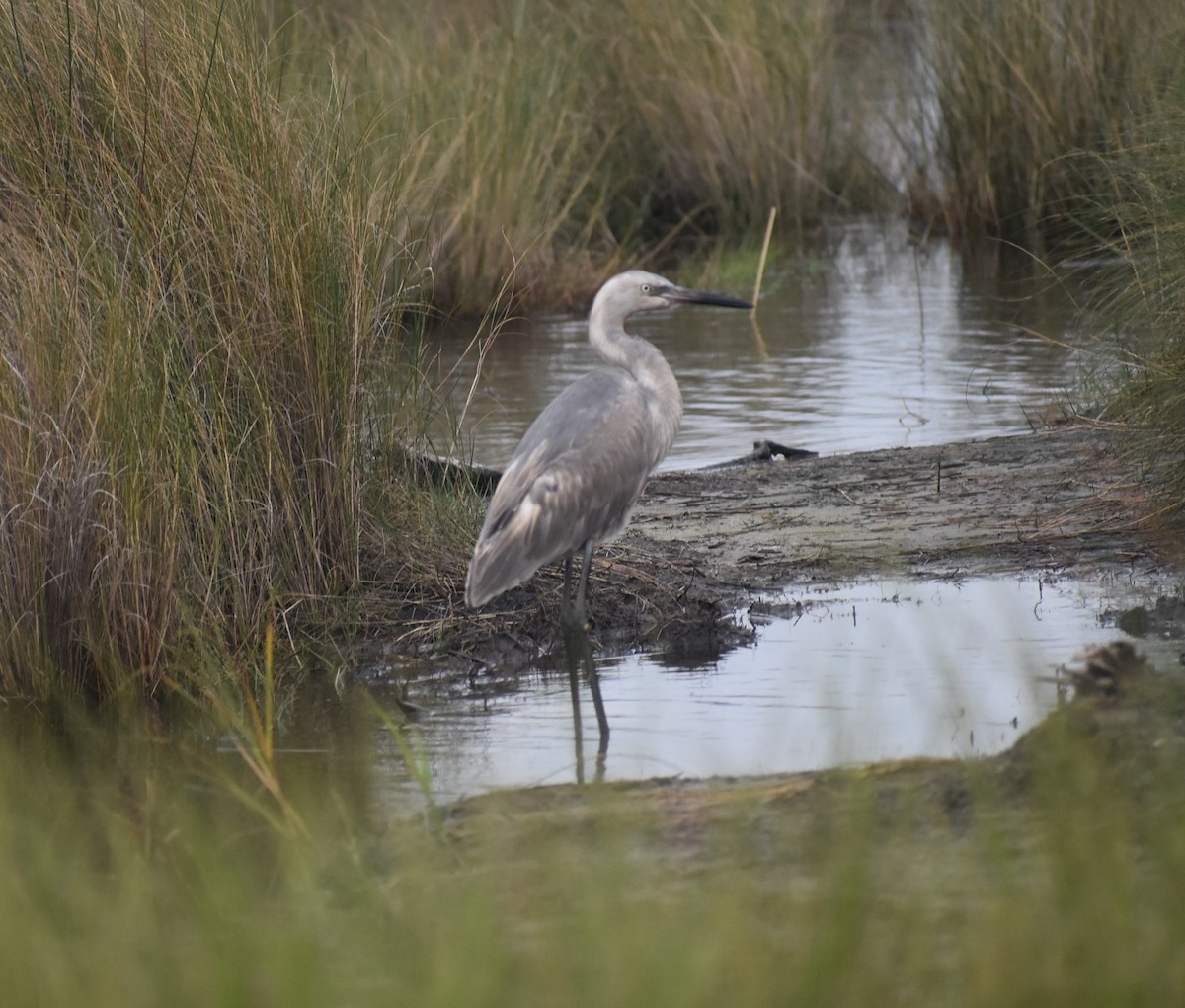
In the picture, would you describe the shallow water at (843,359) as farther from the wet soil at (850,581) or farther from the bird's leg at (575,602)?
the bird's leg at (575,602)

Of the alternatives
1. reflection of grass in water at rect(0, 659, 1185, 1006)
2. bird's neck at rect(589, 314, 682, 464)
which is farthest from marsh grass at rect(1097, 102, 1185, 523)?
reflection of grass in water at rect(0, 659, 1185, 1006)

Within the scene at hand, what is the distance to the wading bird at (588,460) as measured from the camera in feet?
16.1

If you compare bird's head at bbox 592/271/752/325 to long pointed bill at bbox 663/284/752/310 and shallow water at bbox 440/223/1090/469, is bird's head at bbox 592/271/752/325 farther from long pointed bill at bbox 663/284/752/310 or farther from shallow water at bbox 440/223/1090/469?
shallow water at bbox 440/223/1090/469

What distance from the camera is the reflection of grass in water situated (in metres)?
2.16

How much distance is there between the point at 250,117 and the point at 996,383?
16.4 ft

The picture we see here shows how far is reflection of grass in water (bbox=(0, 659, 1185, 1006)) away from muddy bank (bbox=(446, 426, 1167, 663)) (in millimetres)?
1673

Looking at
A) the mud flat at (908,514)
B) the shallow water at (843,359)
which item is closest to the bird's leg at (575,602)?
the mud flat at (908,514)

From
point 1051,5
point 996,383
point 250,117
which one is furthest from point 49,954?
point 1051,5

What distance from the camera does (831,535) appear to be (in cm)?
584

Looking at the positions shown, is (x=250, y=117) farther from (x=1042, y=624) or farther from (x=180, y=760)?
(x=1042, y=624)

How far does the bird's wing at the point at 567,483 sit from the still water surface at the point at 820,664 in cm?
29

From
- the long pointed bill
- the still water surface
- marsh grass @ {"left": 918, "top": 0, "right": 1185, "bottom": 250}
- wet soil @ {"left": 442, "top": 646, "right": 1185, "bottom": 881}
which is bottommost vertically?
the still water surface

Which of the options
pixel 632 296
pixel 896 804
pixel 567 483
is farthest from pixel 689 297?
pixel 896 804

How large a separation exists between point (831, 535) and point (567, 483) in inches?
45.8
